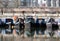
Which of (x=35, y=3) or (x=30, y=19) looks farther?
(x=35, y=3)

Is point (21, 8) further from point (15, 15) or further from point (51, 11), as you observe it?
point (51, 11)

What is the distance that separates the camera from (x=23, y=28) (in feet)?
102

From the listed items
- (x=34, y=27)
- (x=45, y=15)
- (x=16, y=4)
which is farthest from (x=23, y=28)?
(x=16, y=4)

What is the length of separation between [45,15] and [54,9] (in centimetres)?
134

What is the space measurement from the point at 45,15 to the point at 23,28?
12.2 ft

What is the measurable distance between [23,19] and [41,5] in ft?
17.2

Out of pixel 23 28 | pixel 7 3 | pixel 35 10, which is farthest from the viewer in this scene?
A: pixel 7 3

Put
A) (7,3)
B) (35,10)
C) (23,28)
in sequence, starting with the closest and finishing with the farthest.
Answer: (23,28) → (35,10) → (7,3)

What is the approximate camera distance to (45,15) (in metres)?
33.7

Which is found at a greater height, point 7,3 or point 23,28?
point 7,3

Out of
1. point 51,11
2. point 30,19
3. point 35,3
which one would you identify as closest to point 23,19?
point 30,19

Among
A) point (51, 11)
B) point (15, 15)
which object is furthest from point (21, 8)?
point (51, 11)

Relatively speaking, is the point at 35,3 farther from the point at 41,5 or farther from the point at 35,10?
the point at 35,10

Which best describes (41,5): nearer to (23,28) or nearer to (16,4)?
(16,4)
